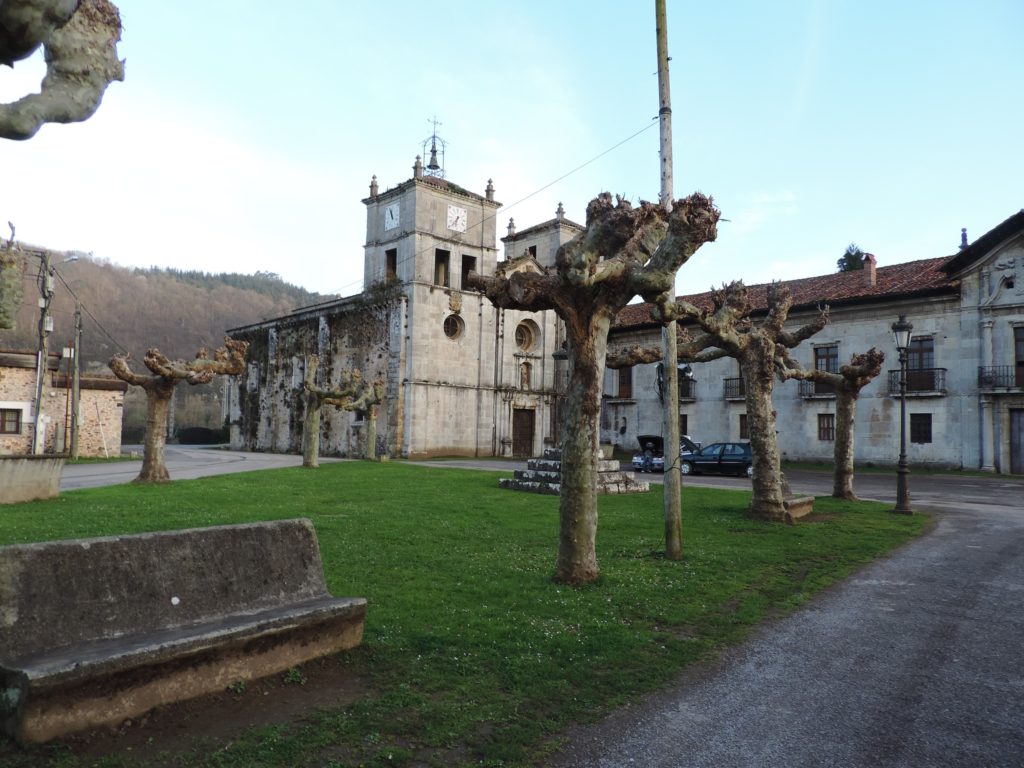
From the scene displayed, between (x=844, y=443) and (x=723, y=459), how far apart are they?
33.7ft

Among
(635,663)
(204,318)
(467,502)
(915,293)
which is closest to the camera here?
(635,663)

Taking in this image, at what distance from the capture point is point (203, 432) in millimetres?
60656

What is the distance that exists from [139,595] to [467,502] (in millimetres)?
10431

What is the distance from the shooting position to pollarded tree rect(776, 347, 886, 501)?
53.5ft

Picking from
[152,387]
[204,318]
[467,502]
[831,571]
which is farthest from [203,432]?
[831,571]

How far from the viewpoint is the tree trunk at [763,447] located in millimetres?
12453

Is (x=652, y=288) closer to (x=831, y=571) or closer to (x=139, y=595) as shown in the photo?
(x=831, y=571)

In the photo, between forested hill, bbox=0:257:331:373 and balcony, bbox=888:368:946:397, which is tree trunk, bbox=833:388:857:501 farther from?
forested hill, bbox=0:257:331:373

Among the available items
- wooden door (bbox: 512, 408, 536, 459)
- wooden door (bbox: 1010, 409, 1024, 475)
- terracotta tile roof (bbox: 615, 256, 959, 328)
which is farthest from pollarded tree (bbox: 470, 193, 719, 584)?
wooden door (bbox: 512, 408, 536, 459)

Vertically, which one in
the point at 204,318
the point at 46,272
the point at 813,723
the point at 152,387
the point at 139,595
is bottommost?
Answer: the point at 813,723

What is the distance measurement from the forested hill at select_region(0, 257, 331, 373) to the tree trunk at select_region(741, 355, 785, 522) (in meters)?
53.9

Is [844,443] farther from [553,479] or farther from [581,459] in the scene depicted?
[581,459]

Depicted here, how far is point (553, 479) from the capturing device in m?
17.0

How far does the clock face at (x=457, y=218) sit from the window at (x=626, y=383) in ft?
45.0
